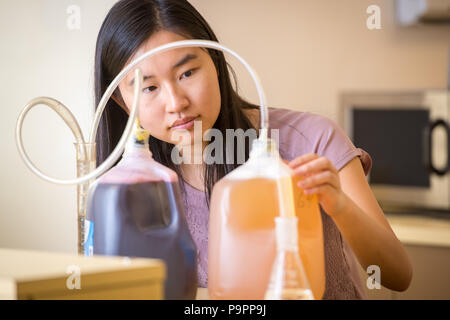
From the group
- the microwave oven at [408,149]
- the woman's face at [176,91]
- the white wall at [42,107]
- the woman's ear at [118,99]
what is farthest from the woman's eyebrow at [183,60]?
the microwave oven at [408,149]

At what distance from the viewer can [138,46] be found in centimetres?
104

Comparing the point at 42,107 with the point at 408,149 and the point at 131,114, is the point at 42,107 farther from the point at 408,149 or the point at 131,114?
the point at 131,114

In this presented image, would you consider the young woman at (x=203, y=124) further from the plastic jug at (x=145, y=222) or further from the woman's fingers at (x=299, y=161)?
the plastic jug at (x=145, y=222)

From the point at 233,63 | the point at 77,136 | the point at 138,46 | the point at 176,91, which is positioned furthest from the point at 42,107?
the point at 77,136

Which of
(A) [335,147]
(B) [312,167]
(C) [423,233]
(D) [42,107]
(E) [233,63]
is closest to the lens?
(B) [312,167]

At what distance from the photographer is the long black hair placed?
1.05 metres

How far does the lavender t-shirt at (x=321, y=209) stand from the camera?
1.07 metres

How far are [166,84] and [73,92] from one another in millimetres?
1294

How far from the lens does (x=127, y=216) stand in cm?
65

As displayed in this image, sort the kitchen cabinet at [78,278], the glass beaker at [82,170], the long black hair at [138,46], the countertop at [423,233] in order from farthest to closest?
the countertop at [423,233], the long black hair at [138,46], the glass beaker at [82,170], the kitchen cabinet at [78,278]

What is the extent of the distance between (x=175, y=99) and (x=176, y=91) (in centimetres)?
3

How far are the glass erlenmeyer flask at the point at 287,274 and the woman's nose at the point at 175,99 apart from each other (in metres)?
0.39

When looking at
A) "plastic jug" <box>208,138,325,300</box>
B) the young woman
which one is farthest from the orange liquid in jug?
the young woman
